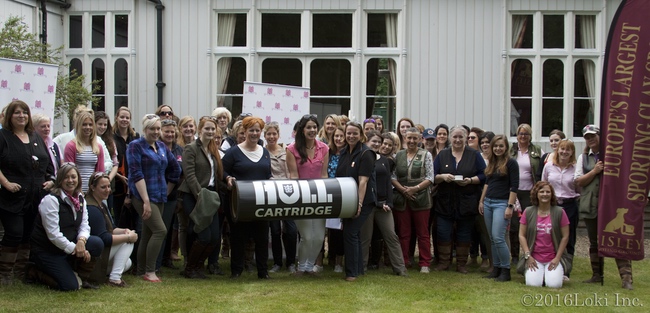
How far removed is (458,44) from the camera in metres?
Result: 14.0

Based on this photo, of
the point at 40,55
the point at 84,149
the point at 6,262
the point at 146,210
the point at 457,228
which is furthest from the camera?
the point at 40,55

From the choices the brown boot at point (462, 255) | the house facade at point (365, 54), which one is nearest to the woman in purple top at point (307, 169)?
the brown boot at point (462, 255)

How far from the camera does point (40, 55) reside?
12828mm

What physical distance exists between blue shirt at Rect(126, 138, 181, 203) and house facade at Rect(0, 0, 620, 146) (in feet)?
20.5

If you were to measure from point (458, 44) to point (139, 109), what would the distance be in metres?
5.70

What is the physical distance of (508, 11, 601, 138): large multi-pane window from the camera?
1407 cm

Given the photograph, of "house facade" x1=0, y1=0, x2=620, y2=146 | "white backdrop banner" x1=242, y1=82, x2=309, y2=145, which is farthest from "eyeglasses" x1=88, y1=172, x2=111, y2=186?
"house facade" x1=0, y1=0, x2=620, y2=146

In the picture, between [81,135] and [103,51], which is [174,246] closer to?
[81,135]

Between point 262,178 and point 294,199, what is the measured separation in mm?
511

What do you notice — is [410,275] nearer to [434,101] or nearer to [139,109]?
[434,101]

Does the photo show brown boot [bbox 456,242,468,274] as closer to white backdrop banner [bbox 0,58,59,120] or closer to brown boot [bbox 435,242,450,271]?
brown boot [bbox 435,242,450,271]

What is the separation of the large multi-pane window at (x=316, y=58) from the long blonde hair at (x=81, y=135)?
20.1ft

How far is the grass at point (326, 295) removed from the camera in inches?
274

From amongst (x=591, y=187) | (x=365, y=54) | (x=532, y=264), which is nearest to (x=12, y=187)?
(x=532, y=264)
